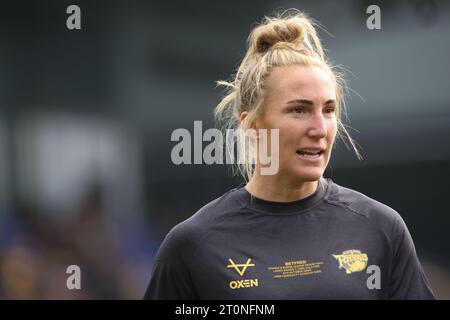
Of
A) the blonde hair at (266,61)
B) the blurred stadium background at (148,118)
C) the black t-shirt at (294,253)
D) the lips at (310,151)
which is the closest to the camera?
the black t-shirt at (294,253)

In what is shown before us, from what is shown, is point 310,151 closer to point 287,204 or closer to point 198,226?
point 287,204

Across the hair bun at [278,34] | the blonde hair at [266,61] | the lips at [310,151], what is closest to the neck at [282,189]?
the lips at [310,151]

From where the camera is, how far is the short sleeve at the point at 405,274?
2.80m

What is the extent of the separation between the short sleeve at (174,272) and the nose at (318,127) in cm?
63

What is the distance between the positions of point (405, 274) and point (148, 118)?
17.6 ft

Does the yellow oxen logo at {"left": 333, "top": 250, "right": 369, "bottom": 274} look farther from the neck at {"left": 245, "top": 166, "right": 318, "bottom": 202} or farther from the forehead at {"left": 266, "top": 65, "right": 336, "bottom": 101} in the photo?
the forehead at {"left": 266, "top": 65, "right": 336, "bottom": 101}

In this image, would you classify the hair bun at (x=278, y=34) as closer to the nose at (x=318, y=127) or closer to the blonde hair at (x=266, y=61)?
the blonde hair at (x=266, y=61)

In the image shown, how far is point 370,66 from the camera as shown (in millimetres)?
8070

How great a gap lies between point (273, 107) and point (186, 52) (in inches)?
211

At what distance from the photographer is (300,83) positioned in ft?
9.50

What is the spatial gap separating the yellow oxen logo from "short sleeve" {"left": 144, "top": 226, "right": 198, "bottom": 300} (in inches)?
22.4

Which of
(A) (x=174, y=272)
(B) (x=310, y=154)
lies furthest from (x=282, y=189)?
(A) (x=174, y=272)
